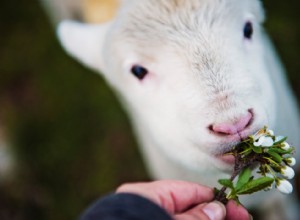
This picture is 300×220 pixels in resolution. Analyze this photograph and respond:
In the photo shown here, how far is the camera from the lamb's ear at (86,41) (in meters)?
2.96

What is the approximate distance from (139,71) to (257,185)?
3.05 feet

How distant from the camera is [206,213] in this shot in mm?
1735

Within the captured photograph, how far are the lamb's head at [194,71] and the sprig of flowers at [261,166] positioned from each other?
0.22ft

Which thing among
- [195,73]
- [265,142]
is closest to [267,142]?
[265,142]

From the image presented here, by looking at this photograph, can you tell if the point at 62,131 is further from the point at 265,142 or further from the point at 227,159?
the point at 265,142

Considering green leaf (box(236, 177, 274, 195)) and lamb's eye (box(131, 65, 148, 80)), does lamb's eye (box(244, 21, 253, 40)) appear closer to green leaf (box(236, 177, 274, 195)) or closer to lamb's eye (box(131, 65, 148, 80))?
lamb's eye (box(131, 65, 148, 80))

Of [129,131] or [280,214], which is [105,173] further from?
[280,214]

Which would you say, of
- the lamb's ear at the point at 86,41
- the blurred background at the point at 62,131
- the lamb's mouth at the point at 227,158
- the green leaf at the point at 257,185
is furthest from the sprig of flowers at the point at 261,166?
the blurred background at the point at 62,131

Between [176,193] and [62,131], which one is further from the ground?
[176,193]

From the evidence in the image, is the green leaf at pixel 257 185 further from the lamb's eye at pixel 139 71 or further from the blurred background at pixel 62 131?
the blurred background at pixel 62 131

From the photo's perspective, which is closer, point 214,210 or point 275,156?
point 214,210

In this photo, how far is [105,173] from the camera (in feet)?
14.7

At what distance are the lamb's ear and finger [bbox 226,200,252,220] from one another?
53.1 inches

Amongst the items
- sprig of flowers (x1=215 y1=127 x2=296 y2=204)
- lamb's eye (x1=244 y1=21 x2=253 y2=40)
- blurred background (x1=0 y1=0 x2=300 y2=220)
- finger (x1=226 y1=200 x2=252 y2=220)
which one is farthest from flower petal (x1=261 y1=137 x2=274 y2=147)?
blurred background (x1=0 y1=0 x2=300 y2=220)
